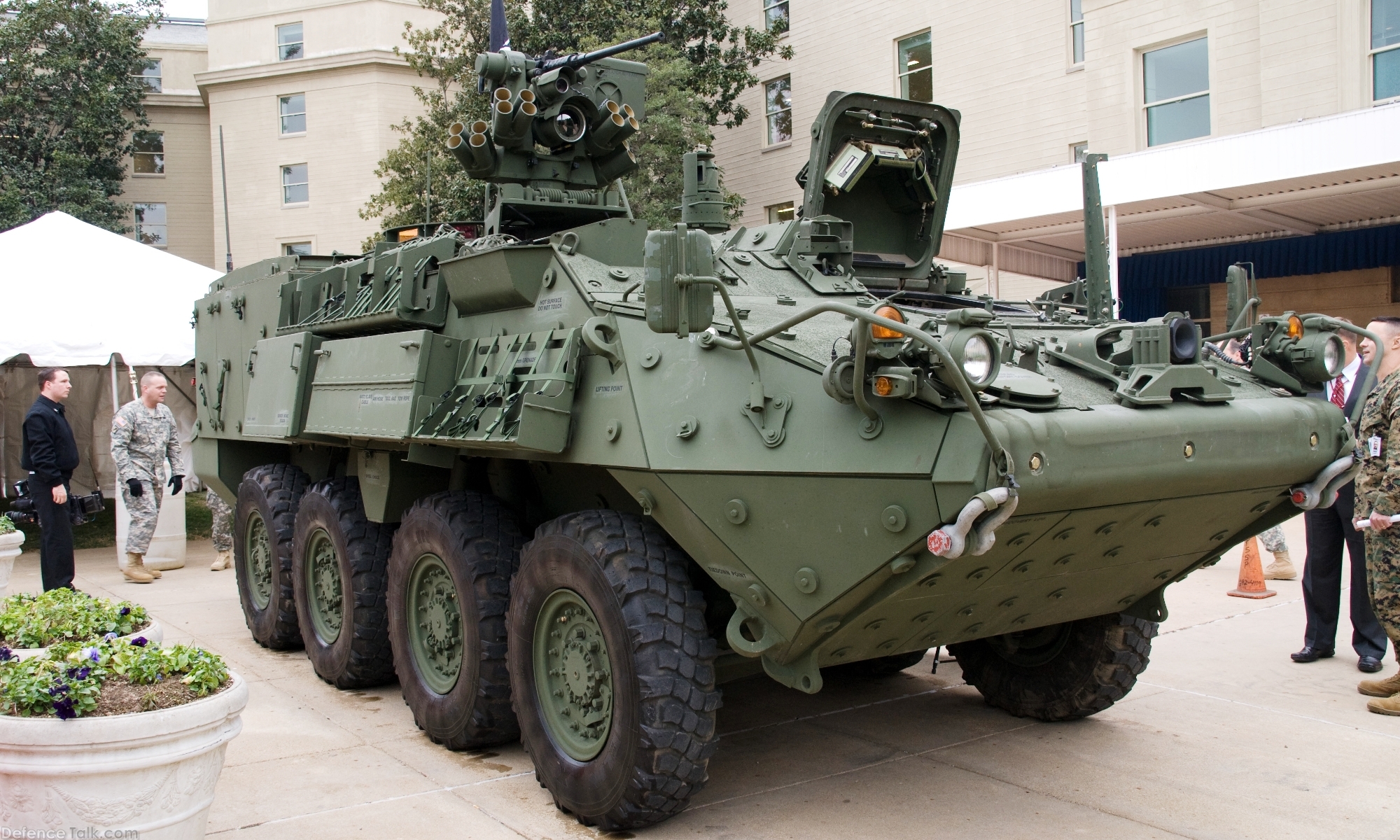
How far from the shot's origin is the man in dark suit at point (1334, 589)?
6.65 meters

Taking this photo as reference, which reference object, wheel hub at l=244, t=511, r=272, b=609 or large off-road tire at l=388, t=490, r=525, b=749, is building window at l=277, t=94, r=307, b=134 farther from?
large off-road tire at l=388, t=490, r=525, b=749

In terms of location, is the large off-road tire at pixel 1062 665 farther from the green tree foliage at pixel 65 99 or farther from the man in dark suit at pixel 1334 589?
the green tree foliage at pixel 65 99

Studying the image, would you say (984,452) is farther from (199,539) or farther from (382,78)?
(382,78)

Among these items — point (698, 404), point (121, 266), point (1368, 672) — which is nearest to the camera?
point (698, 404)

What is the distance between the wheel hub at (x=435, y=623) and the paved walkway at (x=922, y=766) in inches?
12.9

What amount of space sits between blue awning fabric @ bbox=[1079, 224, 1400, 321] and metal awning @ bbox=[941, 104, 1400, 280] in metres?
0.15

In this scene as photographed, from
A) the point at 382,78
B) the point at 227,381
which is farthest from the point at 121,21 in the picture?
the point at 227,381

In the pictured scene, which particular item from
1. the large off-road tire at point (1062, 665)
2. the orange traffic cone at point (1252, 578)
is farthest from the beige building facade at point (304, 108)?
the large off-road tire at point (1062, 665)

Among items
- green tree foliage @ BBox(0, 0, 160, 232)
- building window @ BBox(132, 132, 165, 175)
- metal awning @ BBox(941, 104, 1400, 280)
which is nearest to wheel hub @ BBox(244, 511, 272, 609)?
metal awning @ BBox(941, 104, 1400, 280)

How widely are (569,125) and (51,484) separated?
4.41 metres

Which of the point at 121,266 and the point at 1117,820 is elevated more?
the point at 121,266

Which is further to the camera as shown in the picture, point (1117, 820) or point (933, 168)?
point (933, 168)

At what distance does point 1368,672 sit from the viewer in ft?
21.8

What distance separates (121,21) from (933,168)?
2746 cm
